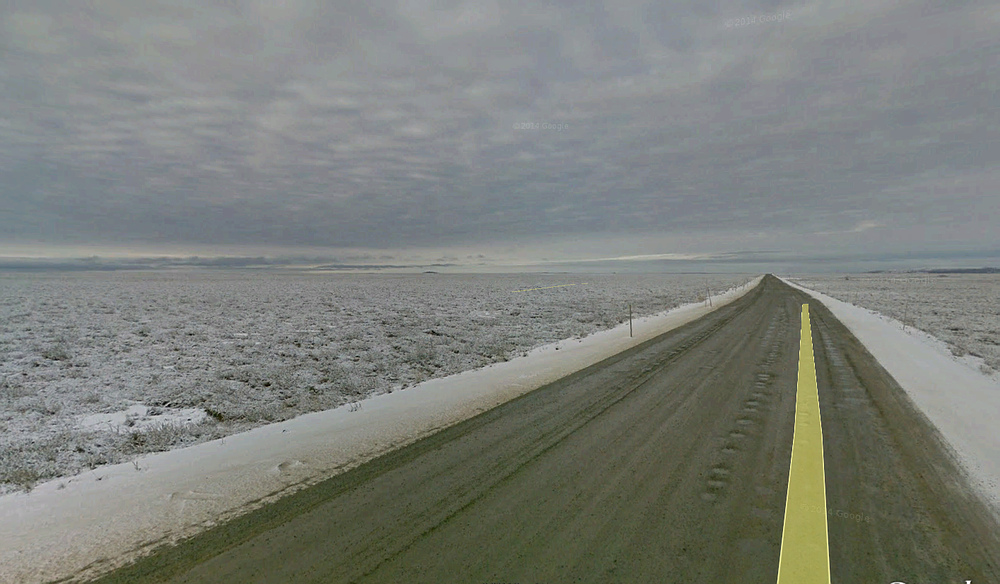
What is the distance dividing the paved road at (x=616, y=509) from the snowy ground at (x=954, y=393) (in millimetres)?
248

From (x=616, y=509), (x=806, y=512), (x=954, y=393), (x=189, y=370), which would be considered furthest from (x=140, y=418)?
(x=954, y=393)

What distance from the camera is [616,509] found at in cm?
385

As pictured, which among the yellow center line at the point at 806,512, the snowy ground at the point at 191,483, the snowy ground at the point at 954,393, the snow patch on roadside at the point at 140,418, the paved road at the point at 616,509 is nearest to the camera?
the yellow center line at the point at 806,512

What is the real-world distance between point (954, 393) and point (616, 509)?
849 cm

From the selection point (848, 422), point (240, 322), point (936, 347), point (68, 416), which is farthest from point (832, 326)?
point (240, 322)

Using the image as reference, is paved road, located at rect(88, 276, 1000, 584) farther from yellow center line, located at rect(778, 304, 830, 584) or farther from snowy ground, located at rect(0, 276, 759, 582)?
snowy ground, located at rect(0, 276, 759, 582)

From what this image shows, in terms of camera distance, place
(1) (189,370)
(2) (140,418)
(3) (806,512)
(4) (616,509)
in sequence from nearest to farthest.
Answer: (3) (806,512) < (4) (616,509) < (2) (140,418) < (1) (189,370)

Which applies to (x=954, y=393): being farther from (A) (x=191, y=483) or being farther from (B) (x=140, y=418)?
(B) (x=140, y=418)

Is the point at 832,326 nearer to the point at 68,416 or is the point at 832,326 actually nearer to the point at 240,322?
the point at 68,416

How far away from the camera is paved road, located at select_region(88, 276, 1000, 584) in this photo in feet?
10.1

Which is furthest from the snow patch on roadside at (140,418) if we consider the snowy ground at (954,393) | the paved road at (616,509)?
the snowy ground at (954,393)

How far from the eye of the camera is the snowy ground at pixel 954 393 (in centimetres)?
490

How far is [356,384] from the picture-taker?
377 inches

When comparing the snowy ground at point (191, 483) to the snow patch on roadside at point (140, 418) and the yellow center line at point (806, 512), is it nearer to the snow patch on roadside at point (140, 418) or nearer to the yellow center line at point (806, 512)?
the snow patch on roadside at point (140, 418)
